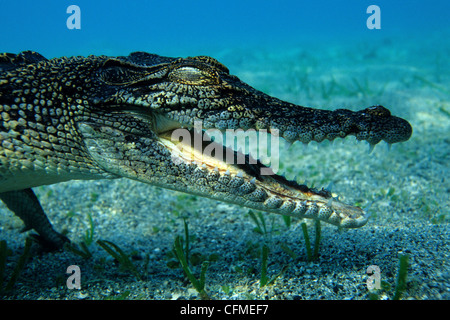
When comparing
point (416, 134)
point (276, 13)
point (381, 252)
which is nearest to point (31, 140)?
point (381, 252)

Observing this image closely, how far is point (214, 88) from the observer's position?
2354 millimetres

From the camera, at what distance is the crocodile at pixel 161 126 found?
220 centimetres

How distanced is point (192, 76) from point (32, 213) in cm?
238

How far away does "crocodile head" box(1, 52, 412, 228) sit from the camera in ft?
7.18

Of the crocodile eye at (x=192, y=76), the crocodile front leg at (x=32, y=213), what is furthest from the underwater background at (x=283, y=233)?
the crocodile eye at (x=192, y=76)

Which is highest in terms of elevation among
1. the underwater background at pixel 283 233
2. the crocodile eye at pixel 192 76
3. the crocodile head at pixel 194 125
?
the crocodile eye at pixel 192 76

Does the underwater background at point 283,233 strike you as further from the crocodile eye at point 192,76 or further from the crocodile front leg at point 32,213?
the crocodile eye at point 192,76

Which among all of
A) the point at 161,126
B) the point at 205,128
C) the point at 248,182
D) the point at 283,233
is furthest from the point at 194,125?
the point at 283,233

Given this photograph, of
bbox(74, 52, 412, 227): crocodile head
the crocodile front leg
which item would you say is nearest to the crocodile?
bbox(74, 52, 412, 227): crocodile head

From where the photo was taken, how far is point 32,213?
320cm

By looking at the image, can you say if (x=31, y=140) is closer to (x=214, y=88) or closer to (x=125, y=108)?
(x=125, y=108)

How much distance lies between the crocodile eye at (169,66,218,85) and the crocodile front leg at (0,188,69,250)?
2.15 metres
